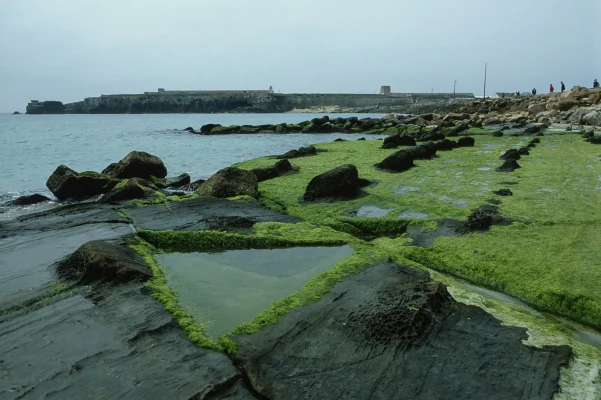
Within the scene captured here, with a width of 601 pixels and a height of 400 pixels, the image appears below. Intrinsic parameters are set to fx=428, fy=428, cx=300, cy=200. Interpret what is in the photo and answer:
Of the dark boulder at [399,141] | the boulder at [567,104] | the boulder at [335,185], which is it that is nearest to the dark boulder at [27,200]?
the boulder at [335,185]

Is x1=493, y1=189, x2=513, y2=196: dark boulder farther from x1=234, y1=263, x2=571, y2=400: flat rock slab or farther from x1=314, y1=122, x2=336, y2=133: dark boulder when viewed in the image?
x1=314, y1=122, x2=336, y2=133: dark boulder

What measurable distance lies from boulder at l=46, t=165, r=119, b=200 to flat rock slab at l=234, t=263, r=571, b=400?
38.7ft

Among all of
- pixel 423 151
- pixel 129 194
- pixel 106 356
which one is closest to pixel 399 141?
pixel 423 151

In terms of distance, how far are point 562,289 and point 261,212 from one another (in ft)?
19.9

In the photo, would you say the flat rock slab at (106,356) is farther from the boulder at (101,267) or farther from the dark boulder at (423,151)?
the dark boulder at (423,151)

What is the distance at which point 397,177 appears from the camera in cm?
1271

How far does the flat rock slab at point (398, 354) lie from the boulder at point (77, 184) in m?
11.8

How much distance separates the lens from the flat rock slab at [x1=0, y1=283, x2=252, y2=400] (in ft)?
11.5

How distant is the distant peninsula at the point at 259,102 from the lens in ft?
443

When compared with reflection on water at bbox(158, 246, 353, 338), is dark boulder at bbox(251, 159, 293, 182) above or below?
above

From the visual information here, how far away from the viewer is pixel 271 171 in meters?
14.6

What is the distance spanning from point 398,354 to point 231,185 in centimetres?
833

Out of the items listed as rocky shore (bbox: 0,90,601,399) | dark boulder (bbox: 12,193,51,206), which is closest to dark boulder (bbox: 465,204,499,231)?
rocky shore (bbox: 0,90,601,399)

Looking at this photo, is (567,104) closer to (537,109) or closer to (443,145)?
(537,109)
